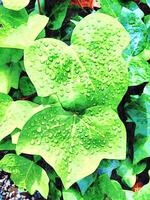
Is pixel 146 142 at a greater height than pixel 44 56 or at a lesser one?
lesser

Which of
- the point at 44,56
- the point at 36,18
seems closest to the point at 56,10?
the point at 36,18

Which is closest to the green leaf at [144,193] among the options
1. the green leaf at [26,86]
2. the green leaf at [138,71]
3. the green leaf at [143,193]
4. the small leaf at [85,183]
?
the green leaf at [143,193]

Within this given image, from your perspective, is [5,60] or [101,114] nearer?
[101,114]

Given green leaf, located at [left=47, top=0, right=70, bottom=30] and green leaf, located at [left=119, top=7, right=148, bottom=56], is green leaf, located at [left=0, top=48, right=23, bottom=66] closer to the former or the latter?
green leaf, located at [left=47, top=0, right=70, bottom=30]

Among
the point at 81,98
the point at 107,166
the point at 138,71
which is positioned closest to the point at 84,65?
the point at 81,98

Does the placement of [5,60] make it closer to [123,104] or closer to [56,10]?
[56,10]

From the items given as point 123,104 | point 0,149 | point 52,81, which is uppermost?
point 52,81

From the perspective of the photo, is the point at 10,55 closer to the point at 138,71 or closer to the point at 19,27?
the point at 19,27
